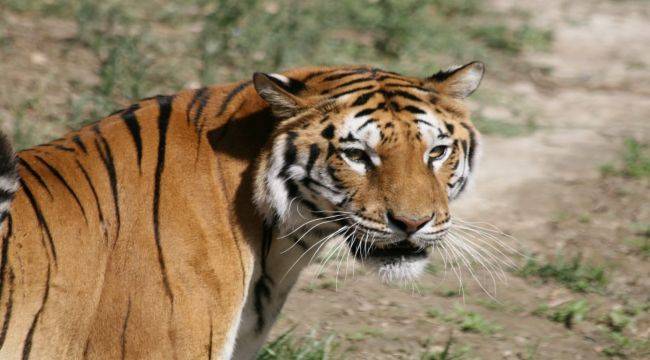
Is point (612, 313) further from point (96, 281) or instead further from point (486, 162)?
point (96, 281)

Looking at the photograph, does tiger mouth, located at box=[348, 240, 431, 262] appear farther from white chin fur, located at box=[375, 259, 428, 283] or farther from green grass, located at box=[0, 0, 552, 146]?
green grass, located at box=[0, 0, 552, 146]

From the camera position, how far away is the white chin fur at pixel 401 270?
2.98m

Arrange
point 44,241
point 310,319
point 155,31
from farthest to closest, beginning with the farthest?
point 155,31
point 310,319
point 44,241

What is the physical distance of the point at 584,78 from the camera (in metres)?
8.07

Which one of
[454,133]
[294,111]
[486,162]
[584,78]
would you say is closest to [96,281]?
[294,111]

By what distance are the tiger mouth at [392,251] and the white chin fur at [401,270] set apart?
0.04 feet

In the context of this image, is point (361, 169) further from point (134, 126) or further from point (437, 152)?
point (134, 126)

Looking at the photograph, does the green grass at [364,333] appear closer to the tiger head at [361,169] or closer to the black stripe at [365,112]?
the tiger head at [361,169]

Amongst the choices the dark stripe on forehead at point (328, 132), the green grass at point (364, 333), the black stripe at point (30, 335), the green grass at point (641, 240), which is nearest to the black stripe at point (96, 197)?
the black stripe at point (30, 335)

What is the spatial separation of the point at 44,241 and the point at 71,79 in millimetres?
3496

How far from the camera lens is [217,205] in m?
2.89

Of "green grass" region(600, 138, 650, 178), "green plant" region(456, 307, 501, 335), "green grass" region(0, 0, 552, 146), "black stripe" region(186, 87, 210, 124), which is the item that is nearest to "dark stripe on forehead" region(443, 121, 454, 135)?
"black stripe" region(186, 87, 210, 124)

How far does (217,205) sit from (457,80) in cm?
84

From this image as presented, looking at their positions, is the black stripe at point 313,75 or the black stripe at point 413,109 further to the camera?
the black stripe at point 313,75
